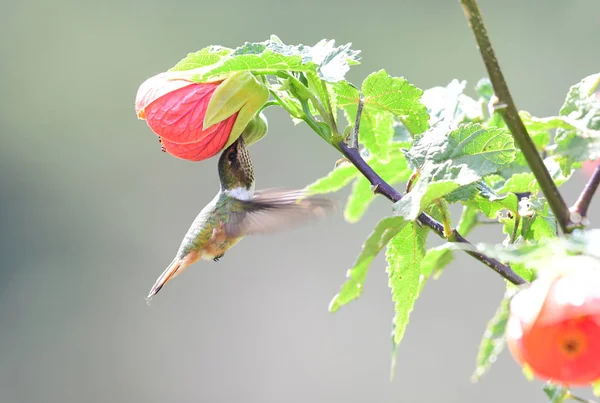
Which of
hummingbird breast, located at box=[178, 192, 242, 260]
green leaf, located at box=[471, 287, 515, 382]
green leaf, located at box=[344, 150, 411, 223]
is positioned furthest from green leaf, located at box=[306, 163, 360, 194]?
green leaf, located at box=[471, 287, 515, 382]

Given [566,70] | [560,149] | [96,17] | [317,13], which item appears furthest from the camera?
[96,17]

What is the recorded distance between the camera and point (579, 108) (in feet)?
1.67

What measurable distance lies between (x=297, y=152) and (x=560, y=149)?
261 centimetres

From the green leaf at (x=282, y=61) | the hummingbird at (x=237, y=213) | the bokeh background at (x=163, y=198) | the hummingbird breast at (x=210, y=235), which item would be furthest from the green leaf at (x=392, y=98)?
the bokeh background at (x=163, y=198)

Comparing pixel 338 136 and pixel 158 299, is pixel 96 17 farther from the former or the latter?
pixel 338 136

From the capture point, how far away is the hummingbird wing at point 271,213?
758 millimetres

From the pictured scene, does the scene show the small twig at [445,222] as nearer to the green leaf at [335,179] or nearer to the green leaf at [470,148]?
the green leaf at [470,148]

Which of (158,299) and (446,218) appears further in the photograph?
(158,299)

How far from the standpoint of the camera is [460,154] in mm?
506

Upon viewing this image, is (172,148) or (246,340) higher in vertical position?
(172,148)

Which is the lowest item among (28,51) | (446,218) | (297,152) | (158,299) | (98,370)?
(98,370)

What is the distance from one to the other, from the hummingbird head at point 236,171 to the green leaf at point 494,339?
0.41 meters

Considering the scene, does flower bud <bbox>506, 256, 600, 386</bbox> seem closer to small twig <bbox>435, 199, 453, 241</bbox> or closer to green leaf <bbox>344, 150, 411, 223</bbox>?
small twig <bbox>435, 199, 453, 241</bbox>

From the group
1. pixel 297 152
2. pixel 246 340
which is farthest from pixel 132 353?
pixel 297 152
